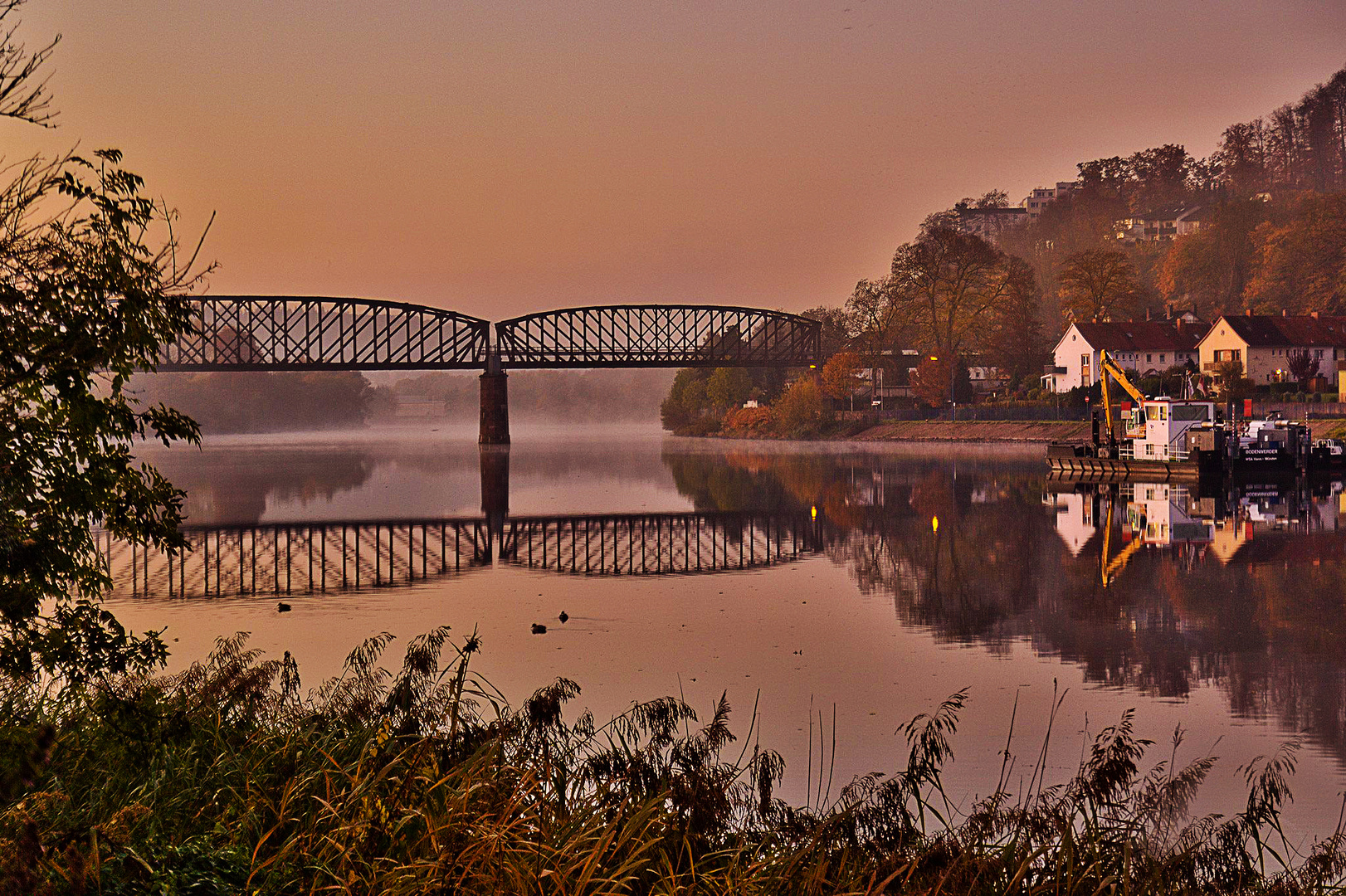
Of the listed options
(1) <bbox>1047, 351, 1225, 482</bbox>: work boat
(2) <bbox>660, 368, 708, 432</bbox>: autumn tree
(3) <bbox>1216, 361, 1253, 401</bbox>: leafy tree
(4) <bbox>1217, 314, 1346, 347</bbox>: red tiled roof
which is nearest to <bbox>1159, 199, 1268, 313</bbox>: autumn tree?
(4) <bbox>1217, 314, 1346, 347</bbox>: red tiled roof

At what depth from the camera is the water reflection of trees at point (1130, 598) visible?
16453mm

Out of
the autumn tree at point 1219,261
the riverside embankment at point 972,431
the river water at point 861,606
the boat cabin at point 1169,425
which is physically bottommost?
the river water at point 861,606

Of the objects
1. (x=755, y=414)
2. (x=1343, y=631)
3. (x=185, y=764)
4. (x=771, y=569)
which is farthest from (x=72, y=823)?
(x=755, y=414)

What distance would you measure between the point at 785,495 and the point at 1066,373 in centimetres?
7509

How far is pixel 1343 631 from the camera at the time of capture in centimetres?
1984

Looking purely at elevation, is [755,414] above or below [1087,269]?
below

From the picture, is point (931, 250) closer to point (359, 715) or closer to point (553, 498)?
point (553, 498)

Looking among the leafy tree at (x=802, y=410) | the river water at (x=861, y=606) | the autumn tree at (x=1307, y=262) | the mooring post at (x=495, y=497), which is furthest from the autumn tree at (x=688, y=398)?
the river water at (x=861, y=606)

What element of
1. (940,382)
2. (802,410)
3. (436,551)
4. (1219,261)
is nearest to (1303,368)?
(940,382)

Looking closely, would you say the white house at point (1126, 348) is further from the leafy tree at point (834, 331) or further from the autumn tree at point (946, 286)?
the leafy tree at point (834, 331)

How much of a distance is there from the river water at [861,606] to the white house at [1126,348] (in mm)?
63069

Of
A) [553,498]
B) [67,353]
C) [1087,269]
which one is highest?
[1087,269]

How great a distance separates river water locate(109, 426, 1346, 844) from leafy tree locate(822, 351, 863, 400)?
7977 centimetres

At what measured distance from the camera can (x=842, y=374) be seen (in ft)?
452
